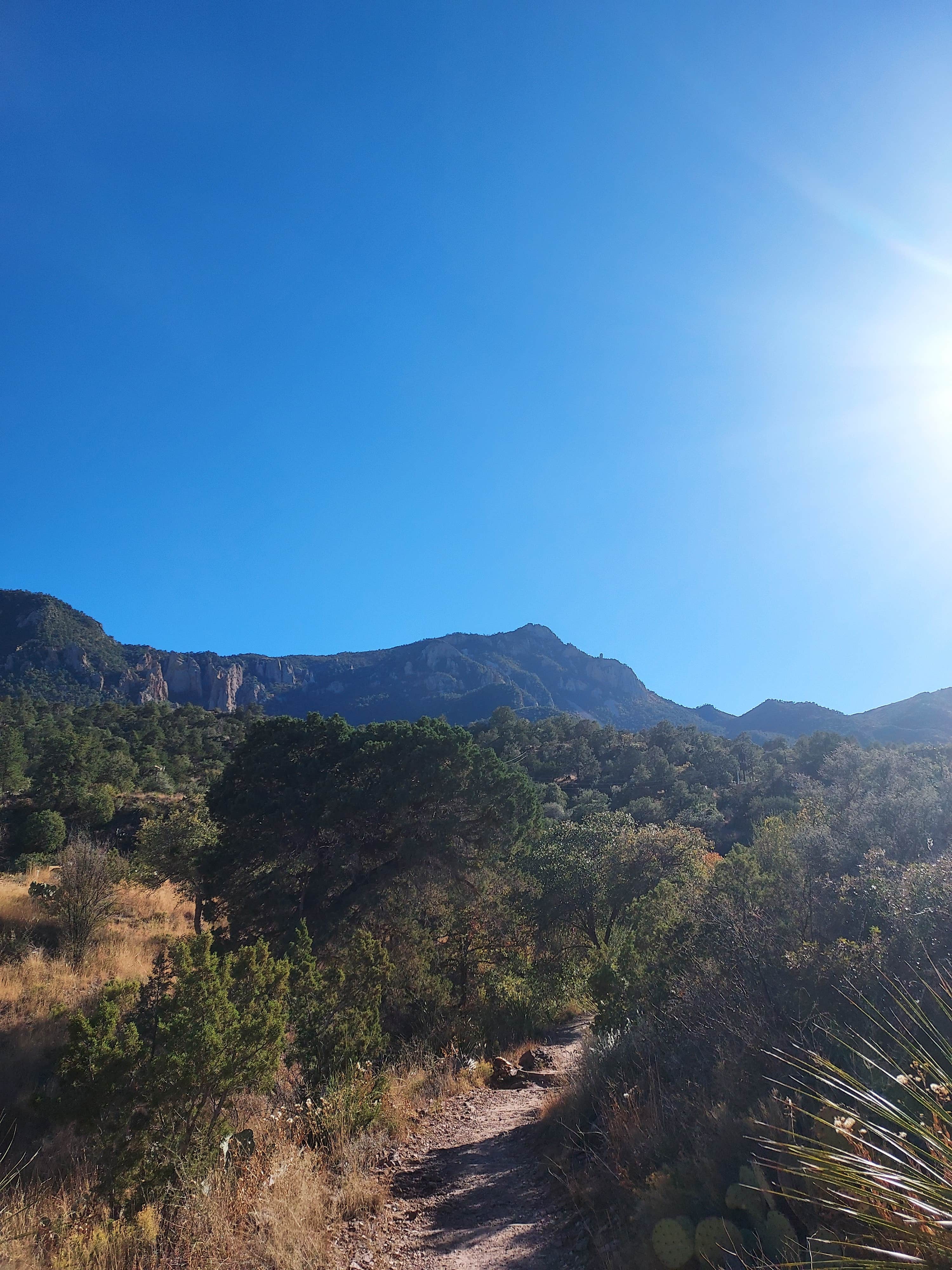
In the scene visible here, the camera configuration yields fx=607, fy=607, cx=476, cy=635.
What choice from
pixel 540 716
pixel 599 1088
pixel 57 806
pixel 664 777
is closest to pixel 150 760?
pixel 57 806

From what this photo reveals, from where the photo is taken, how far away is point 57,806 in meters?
29.5

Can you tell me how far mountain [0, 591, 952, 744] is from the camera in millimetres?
92625

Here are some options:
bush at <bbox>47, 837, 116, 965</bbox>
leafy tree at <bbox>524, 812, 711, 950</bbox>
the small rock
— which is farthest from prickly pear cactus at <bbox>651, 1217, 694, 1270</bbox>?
leafy tree at <bbox>524, 812, 711, 950</bbox>

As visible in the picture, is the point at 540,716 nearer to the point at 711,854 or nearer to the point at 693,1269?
the point at 711,854

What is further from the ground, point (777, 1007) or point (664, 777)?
point (777, 1007)

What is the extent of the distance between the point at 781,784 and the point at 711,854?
2102 centimetres

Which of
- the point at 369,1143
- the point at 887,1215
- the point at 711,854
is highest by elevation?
the point at 887,1215

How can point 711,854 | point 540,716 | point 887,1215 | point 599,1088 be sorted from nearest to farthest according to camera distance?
point 887,1215 → point 599,1088 → point 711,854 → point 540,716

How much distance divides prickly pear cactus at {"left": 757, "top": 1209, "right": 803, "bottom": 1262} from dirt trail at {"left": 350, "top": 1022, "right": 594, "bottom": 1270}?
1647 mm

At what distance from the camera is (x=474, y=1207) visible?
5.57 metres

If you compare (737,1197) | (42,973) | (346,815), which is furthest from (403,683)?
(737,1197)

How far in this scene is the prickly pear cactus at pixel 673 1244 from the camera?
351 cm

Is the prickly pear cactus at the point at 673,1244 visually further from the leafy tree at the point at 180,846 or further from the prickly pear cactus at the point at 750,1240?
the leafy tree at the point at 180,846

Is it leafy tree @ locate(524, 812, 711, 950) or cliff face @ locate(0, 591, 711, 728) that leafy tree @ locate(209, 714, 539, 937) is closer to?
leafy tree @ locate(524, 812, 711, 950)
